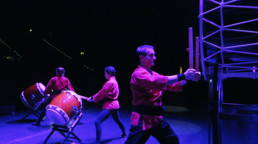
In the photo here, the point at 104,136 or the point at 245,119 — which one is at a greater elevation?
the point at 245,119

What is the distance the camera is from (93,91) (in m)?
16.0

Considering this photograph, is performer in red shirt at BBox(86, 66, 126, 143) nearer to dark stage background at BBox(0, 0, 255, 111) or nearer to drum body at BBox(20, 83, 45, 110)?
drum body at BBox(20, 83, 45, 110)

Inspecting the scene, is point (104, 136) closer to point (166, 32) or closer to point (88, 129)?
point (88, 129)

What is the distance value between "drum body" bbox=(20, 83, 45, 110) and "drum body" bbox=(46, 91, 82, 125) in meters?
2.50

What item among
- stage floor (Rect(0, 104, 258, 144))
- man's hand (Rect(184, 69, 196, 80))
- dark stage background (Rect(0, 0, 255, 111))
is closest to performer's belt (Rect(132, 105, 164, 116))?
man's hand (Rect(184, 69, 196, 80))

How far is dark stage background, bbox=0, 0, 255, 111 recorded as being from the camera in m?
11.6

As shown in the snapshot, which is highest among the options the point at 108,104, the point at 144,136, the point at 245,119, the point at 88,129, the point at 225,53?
the point at 225,53

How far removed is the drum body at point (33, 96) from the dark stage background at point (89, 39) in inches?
110

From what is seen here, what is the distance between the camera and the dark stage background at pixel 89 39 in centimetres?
1162

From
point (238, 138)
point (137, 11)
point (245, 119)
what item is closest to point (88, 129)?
point (238, 138)

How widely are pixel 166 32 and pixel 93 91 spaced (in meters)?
7.56

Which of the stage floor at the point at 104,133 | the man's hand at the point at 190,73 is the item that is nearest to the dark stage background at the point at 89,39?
the stage floor at the point at 104,133

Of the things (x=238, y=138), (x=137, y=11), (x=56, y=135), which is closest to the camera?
(x=238, y=138)

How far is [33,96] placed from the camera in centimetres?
617
